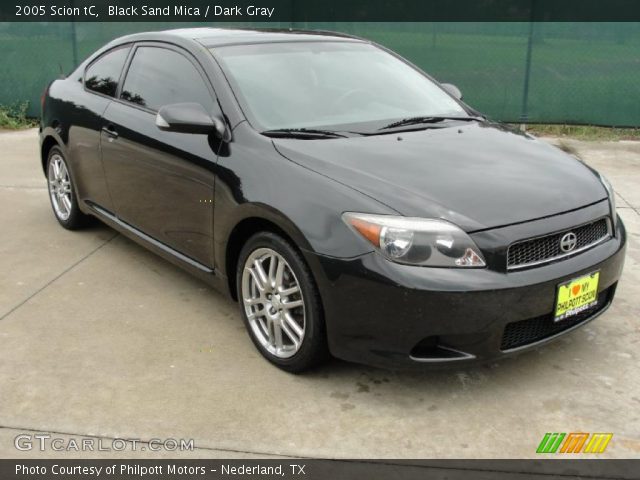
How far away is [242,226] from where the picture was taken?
3520mm

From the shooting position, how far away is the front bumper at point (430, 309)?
282 cm

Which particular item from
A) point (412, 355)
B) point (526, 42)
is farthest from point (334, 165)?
point (526, 42)

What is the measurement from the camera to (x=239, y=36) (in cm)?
428

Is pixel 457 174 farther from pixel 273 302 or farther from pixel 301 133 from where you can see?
pixel 273 302

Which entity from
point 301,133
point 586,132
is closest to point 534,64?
point 586,132

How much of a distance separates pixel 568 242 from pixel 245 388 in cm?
161

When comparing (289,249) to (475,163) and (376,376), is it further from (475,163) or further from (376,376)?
(475,163)

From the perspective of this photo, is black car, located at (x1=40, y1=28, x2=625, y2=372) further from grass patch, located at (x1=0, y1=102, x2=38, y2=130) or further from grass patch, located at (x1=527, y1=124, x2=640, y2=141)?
grass patch, located at (x1=0, y1=102, x2=38, y2=130)

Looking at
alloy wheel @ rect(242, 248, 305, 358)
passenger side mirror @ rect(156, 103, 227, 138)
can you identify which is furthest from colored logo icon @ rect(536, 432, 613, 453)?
passenger side mirror @ rect(156, 103, 227, 138)

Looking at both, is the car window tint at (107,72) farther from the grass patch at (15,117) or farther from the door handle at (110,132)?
the grass patch at (15,117)
